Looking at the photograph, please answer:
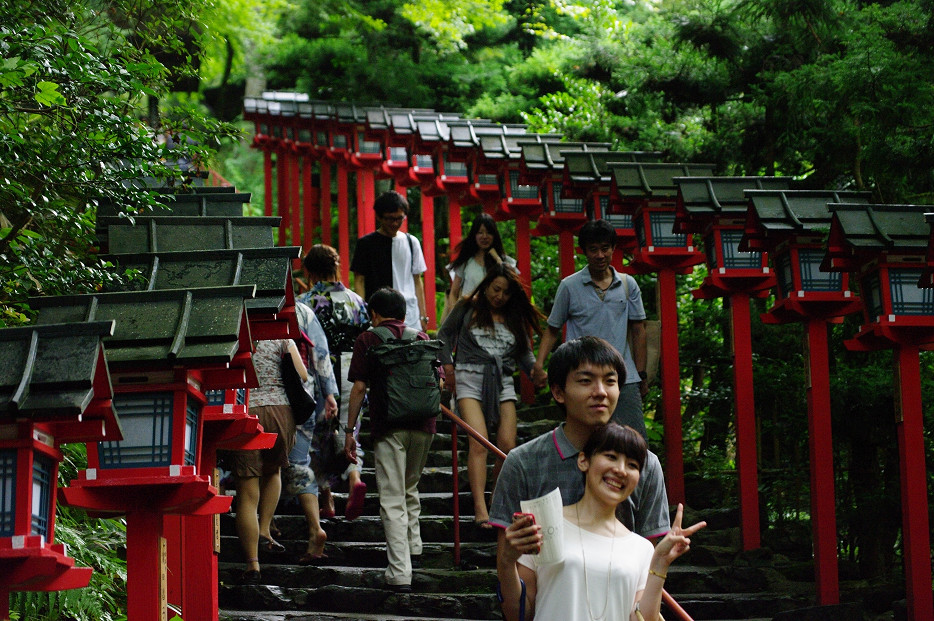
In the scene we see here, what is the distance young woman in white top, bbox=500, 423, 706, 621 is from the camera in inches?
158

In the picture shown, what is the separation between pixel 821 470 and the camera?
8.09 meters

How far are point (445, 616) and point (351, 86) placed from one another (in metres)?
15.0

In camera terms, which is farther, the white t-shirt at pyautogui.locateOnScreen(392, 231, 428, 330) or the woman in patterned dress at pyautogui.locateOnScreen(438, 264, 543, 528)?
the white t-shirt at pyautogui.locateOnScreen(392, 231, 428, 330)

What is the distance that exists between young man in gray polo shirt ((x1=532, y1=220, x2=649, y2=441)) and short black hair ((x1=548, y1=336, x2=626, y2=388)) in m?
3.94

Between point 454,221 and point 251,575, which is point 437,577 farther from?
point 454,221

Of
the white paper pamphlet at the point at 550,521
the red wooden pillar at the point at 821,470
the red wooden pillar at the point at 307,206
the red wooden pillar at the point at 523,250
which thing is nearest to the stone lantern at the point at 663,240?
the red wooden pillar at the point at 821,470

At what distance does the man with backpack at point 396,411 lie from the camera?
7805 mm

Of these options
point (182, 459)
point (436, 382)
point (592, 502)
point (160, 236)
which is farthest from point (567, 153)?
point (592, 502)

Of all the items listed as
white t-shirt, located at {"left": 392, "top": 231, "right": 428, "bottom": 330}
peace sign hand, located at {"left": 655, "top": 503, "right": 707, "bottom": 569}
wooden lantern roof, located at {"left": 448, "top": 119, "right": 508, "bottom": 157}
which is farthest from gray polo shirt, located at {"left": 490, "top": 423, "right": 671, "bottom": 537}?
wooden lantern roof, located at {"left": 448, "top": 119, "right": 508, "bottom": 157}

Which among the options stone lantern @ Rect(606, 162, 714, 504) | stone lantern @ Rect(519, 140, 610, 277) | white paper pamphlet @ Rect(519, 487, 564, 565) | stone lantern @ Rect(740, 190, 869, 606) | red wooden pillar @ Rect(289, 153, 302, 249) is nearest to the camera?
white paper pamphlet @ Rect(519, 487, 564, 565)

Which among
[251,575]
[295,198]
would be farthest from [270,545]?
[295,198]

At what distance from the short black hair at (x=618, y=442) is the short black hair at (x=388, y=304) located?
4003mm

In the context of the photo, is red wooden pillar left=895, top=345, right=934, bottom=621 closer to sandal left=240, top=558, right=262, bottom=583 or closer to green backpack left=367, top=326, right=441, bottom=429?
green backpack left=367, top=326, right=441, bottom=429

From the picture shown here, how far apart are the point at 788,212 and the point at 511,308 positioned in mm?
2118
